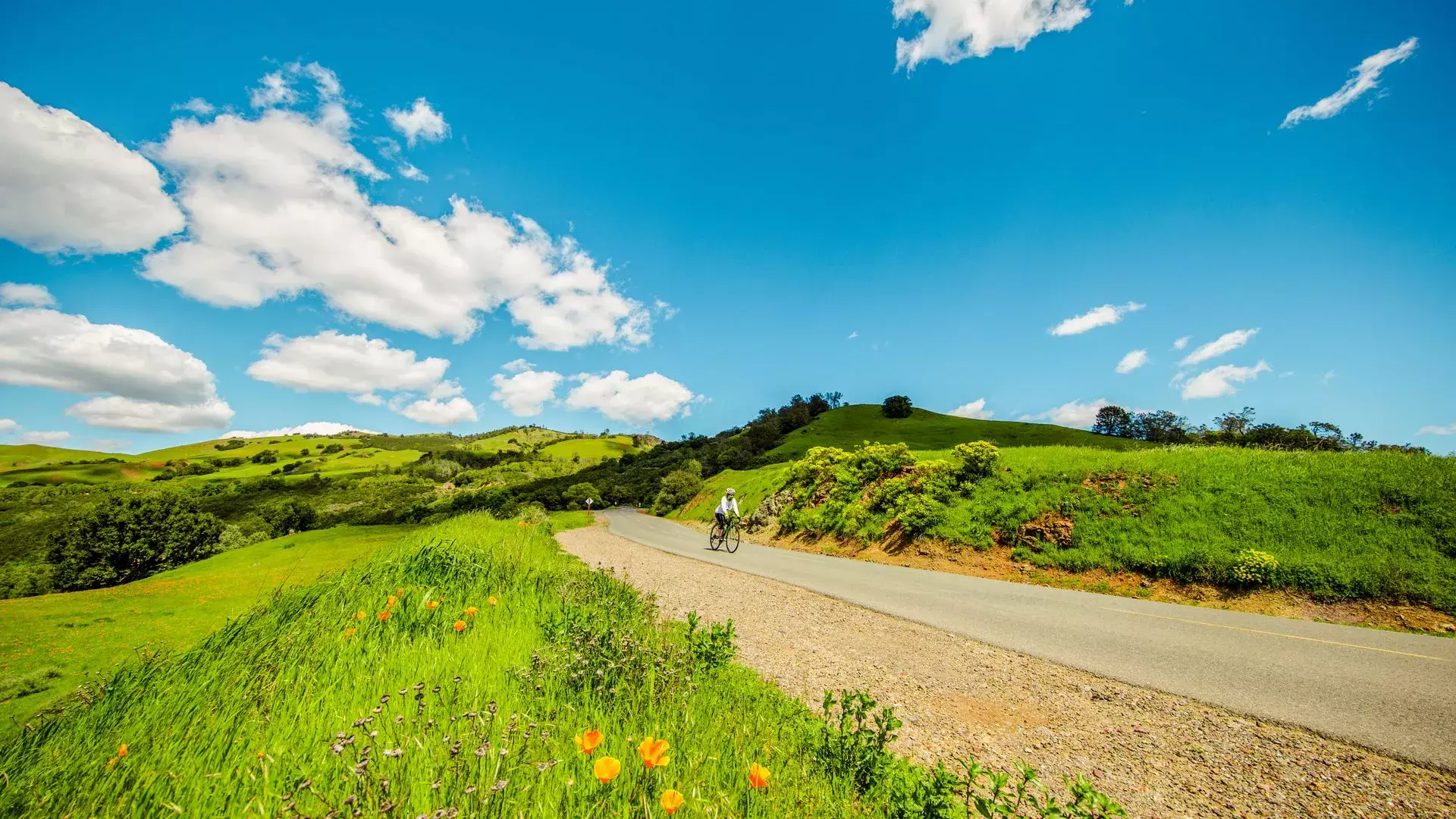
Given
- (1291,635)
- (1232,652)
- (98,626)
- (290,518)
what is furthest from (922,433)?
(290,518)

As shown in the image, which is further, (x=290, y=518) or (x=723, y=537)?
(x=290, y=518)

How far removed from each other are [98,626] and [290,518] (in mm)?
59854

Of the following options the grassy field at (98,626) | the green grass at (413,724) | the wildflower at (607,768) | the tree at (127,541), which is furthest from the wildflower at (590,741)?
the tree at (127,541)

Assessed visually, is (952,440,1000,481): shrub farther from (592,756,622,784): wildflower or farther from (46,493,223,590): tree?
(46,493,223,590): tree

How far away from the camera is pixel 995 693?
601cm

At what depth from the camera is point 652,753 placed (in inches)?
78.6

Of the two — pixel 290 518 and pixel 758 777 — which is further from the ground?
pixel 758 777

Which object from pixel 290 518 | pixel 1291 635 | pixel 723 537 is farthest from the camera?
pixel 290 518

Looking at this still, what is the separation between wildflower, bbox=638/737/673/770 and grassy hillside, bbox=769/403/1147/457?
57895 millimetres

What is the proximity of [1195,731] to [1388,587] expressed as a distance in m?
Result: 10.2

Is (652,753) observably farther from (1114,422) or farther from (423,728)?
(1114,422)

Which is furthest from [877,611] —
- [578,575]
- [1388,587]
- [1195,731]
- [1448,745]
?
[1388,587]

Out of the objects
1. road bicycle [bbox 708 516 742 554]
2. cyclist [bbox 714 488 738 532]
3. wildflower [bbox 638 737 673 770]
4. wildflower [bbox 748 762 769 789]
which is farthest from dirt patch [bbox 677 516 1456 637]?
wildflower [bbox 638 737 673 770]

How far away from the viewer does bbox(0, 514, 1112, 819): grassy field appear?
2.14 metres
